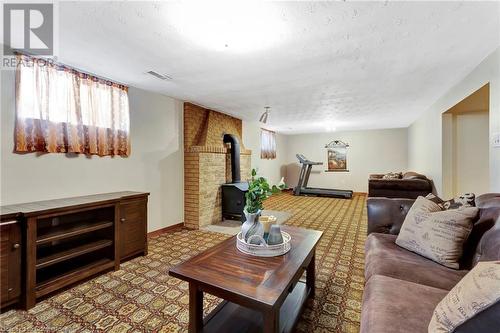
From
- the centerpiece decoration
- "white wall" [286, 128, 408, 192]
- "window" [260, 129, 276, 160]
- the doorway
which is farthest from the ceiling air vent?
"white wall" [286, 128, 408, 192]

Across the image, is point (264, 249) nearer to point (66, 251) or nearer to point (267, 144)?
point (66, 251)

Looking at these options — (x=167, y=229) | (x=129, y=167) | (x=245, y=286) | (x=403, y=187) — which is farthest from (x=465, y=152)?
(x=129, y=167)

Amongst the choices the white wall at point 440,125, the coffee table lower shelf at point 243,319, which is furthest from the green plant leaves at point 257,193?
the white wall at point 440,125

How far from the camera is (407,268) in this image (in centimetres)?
148

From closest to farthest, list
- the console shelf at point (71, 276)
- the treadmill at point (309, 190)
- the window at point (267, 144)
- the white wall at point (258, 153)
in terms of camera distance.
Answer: the console shelf at point (71, 276) → the white wall at point (258, 153) → the treadmill at point (309, 190) → the window at point (267, 144)

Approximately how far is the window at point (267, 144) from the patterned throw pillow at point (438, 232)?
5.49m

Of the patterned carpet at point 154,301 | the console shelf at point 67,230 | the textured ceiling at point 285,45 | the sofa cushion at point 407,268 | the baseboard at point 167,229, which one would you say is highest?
the textured ceiling at point 285,45

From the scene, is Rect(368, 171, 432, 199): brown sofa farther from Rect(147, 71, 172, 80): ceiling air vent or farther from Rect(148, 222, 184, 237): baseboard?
Rect(147, 71, 172, 80): ceiling air vent

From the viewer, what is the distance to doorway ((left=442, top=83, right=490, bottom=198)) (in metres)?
3.54

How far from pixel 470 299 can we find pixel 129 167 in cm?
350

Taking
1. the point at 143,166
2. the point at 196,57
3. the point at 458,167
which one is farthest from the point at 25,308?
the point at 458,167

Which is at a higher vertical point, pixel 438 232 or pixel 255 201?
pixel 255 201

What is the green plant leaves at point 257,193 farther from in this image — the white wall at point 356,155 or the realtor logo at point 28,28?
the white wall at point 356,155

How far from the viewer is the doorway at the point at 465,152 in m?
3.54
